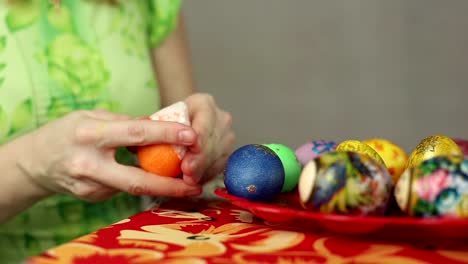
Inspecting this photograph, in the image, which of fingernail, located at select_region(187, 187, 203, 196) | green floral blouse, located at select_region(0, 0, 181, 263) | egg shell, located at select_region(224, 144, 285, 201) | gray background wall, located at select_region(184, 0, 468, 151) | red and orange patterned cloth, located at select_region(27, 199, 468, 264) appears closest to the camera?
red and orange patterned cloth, located at select_region(27, 199, 468, 264)

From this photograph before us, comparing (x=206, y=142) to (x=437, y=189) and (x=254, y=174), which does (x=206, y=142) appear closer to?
(x=254, y=174)

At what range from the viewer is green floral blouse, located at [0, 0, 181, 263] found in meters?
0.89

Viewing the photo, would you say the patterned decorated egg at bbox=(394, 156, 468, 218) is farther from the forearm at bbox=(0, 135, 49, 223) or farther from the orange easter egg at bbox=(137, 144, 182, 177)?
the forearm at bbox=(0, 135, 49, 223)

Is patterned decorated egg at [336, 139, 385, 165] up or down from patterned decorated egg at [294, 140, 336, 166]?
up

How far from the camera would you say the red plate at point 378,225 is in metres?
0.46

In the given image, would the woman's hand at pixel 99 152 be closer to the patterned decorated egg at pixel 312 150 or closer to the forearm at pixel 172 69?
the patterned decorated egg at pixel 312 150

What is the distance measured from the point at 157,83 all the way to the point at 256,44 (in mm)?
636

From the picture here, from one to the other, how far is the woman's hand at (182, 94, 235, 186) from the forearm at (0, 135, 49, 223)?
0.20 meters

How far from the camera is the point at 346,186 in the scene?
485 millimetres

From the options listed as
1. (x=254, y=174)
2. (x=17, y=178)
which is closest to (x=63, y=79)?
(x=17, y=178)

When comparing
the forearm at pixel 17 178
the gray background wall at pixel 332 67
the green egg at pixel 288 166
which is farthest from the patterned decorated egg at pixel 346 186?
the gray background wall at pixel 332 67

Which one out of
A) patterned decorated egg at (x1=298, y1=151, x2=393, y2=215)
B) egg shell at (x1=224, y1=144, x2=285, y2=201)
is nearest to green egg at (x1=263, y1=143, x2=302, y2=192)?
egg shell at (x1=224, y1=144, x2=285, y2=201)

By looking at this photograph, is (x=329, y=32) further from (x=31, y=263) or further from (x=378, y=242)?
(x=31, y=263)

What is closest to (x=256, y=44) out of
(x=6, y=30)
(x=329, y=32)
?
(x=329, y=32)
